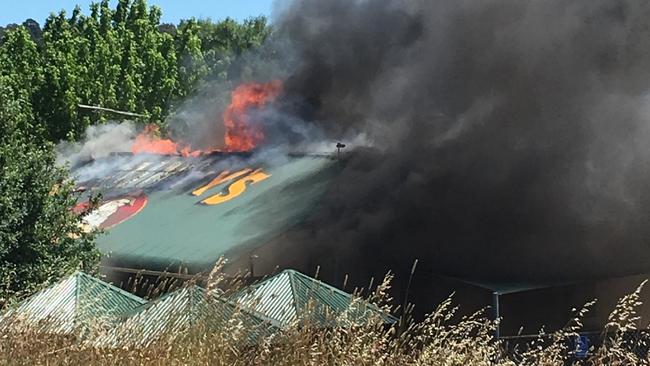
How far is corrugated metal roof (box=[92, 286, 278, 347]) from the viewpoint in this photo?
15.5 feet

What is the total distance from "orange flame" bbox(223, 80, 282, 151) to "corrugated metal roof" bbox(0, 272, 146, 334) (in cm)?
1618

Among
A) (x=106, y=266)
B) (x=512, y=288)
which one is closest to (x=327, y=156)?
(x=106, y=266)

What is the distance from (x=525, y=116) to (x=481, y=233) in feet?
7.88

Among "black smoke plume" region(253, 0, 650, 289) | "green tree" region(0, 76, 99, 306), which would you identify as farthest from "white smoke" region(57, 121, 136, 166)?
"green tree" region(0, 76, 99, 306)

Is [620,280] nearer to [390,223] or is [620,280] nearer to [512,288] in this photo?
[512,288]

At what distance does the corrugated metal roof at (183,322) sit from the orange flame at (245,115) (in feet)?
63.1

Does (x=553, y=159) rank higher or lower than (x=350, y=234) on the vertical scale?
higher

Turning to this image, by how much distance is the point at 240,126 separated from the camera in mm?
25828

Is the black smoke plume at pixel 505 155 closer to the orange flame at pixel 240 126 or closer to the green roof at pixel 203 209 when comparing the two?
the green roof at pixel 203 209

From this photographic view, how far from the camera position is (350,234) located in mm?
17203

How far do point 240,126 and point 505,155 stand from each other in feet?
33.5

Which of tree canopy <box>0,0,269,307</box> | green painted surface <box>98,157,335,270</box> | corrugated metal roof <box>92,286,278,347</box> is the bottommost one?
corrugated metal roof <box>92,286,278,347</box>

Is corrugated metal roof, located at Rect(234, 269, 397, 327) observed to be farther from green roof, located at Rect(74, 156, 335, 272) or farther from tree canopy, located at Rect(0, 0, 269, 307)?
tree canopy, located at Rect(0, 0, 269, 307)

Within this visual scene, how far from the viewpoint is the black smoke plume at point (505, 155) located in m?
16.4
